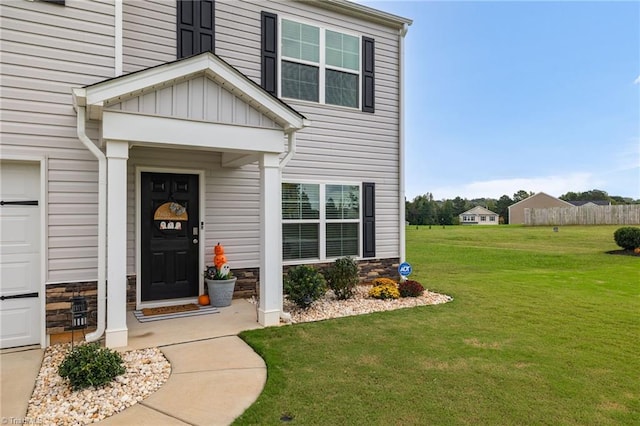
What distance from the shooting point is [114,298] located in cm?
411

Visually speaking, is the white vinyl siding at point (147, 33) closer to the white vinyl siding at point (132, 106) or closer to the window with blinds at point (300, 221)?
the white vinyl siding at point (132, 106)

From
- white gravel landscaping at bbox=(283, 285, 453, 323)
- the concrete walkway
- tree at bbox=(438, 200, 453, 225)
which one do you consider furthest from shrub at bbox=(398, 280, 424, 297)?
tree at bbox=(438, 200, 453, 225)

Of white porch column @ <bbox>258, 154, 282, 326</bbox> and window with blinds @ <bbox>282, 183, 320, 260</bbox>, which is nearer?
white porch column @ <bbox>258, 154, 282, 326</bbox>

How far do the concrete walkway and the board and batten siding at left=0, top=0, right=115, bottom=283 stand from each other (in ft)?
3.86

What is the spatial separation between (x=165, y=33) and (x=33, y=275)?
3932 mm

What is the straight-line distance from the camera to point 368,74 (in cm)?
761

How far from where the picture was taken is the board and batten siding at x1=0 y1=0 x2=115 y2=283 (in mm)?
4379

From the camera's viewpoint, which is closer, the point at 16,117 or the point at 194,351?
the point at 194,351

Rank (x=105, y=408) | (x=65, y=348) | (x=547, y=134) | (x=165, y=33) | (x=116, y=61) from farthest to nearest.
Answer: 1. (x=547, y=134)
2. (x=165, y=33)
3. (x=116, y=61)
4. (x=65, y=348)
5. (x=105, y=408)

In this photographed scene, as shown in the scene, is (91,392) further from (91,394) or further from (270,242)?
(270,242)

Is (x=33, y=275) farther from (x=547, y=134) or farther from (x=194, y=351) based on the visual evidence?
(x=547, y=134)

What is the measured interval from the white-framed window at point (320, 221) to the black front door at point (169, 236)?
64.2 inches

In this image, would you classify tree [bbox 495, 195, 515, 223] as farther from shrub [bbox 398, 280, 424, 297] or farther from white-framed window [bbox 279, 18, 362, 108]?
white-framed window [bbox 279, 18, 362, 108]

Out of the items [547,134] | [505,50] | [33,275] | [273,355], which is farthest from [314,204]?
[547,134]
